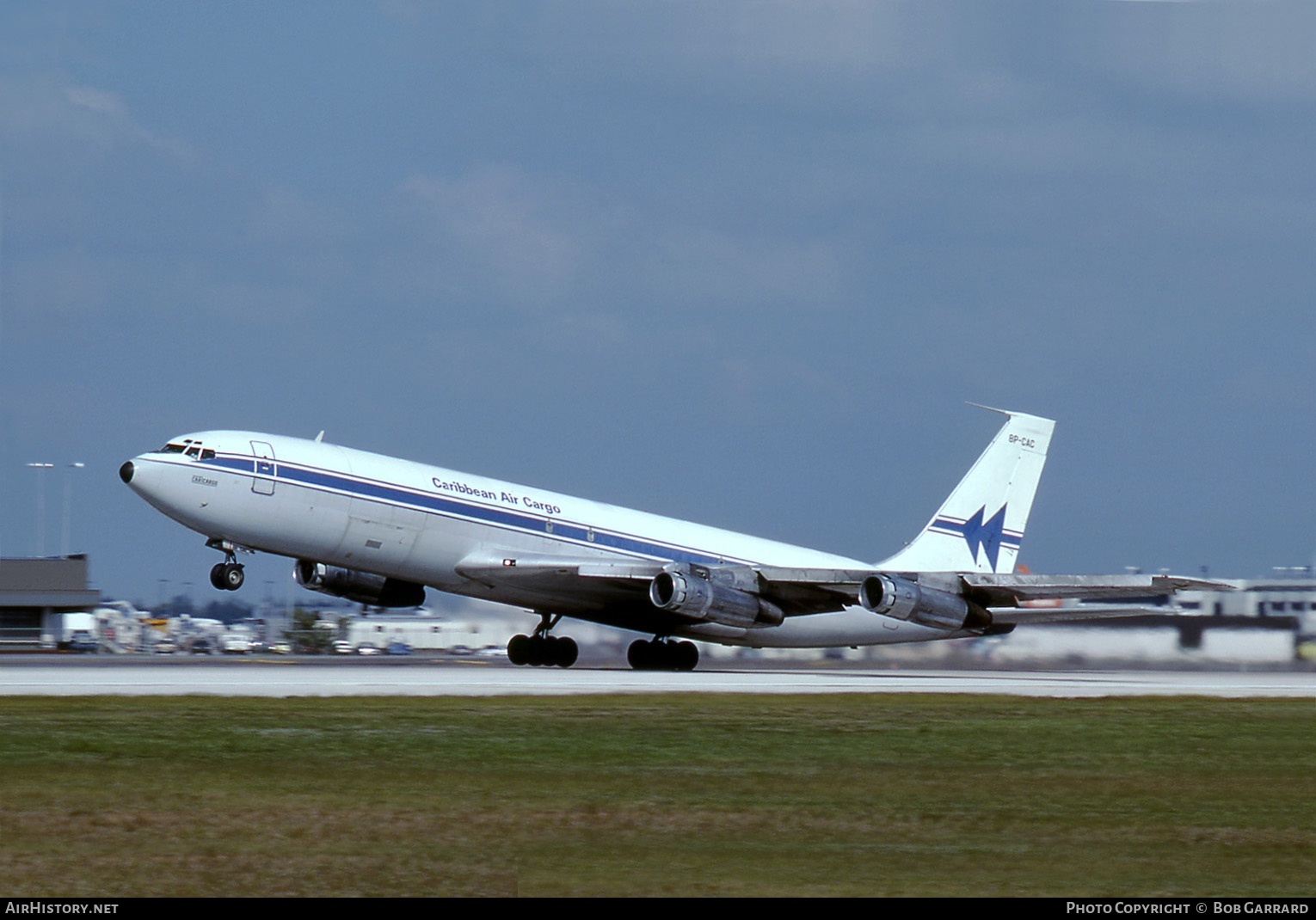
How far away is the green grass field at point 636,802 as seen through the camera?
12000 millimetres

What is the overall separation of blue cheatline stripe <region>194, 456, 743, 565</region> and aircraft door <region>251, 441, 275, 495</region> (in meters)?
0.03

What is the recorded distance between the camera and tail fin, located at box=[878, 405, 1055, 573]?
5138 cm

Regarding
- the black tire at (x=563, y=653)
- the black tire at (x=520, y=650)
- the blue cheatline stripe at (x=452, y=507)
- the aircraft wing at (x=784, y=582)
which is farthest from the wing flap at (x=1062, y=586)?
the black tire at (x=520, y=650)

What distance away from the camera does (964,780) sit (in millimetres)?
17922

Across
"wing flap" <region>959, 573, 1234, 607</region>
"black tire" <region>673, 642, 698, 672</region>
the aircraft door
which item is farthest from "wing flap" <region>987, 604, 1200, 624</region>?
the aircraft door

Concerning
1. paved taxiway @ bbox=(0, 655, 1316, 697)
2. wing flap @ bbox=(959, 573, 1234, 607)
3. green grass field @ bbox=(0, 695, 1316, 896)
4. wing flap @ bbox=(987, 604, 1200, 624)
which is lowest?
green grass field @ bbox=(0, 695, 1316, 896)

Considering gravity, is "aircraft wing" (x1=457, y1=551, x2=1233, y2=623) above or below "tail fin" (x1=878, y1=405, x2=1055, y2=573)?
below

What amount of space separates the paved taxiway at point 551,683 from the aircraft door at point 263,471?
4.29 m

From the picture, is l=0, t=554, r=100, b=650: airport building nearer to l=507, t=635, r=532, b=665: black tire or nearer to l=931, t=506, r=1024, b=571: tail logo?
l=507, t=635, r=532, b=665: black tire

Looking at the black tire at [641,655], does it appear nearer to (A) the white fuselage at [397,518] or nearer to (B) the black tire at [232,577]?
(A) the white fuselage at [397,518]

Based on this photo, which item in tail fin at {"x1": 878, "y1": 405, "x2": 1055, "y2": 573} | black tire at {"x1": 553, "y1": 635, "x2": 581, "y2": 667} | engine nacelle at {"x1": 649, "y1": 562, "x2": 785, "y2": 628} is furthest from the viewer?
tail fin at {"x1": 878, "y1": 405, "x2": 1055, "y2": 573}
